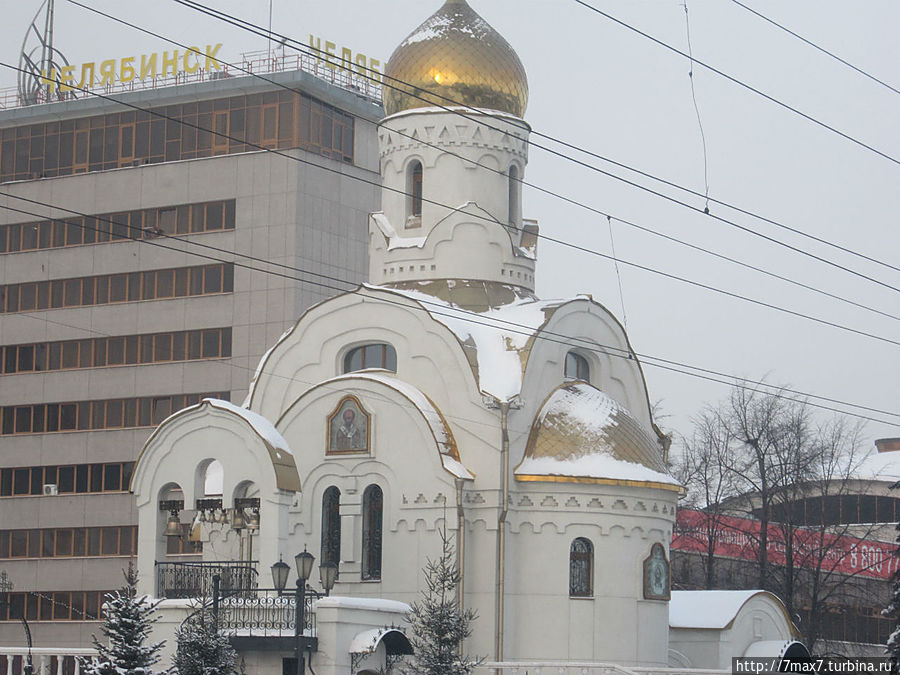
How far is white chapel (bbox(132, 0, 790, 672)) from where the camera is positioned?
25812 millimetres

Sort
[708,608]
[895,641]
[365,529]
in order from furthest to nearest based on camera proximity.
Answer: [708,608] < [365,529] < [895,641]

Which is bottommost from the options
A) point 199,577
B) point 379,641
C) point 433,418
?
point 379,641

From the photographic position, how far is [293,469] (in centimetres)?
2478

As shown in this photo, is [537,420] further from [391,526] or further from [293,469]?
[293,469]

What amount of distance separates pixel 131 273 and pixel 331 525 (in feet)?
74.7

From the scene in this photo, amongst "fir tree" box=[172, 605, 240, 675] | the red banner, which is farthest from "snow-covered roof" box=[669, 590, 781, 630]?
"fir tree" box=[172, 605, 240, 675]

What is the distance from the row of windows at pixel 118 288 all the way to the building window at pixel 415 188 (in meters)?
17.7

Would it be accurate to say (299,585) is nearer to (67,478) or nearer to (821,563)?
(821,563)

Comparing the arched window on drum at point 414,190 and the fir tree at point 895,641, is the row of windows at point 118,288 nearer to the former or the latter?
the arched window on drum at point 414,190

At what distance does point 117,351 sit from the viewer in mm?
48531

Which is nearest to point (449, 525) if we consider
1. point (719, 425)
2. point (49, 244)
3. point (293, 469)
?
point (293, 469)

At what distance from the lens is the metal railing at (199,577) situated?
24.4 meters

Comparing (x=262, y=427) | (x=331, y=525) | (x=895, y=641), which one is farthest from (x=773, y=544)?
(x=262, y=427)

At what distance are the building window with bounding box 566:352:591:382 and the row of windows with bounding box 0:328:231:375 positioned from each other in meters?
19.3
